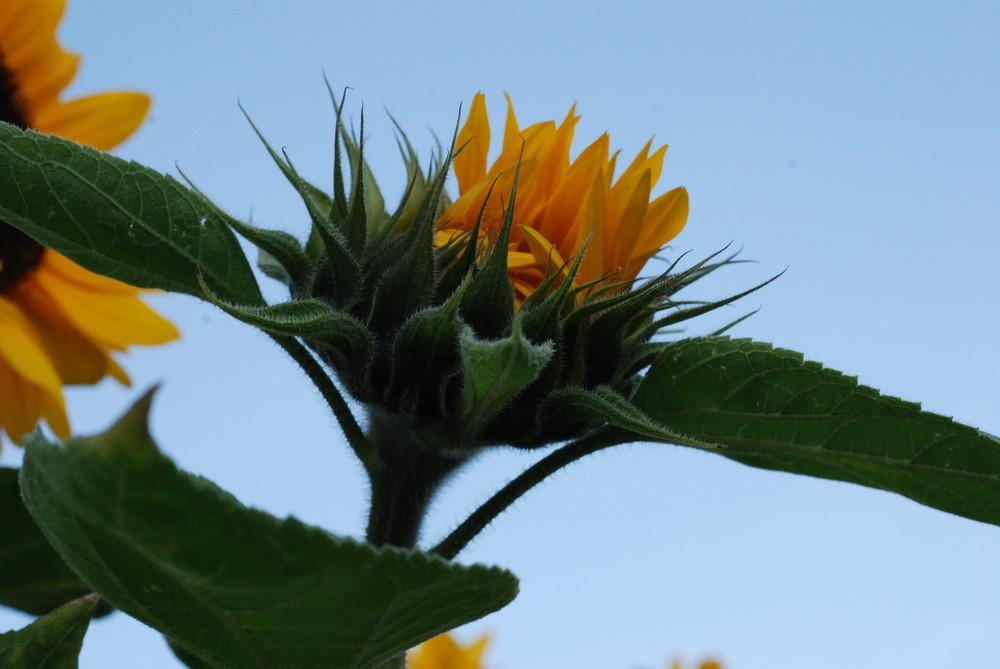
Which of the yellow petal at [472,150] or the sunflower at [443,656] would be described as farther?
the sunflower at [443,656]

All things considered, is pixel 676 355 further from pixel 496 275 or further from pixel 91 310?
pixel 91 310

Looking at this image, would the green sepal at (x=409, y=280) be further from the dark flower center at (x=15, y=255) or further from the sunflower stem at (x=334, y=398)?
the dark flower center at (x=15, y=255)

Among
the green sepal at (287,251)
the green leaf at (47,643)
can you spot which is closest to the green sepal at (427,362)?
the green sepal at (287,251)

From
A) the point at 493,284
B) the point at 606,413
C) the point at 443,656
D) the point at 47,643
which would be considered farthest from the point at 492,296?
the point at 443,656

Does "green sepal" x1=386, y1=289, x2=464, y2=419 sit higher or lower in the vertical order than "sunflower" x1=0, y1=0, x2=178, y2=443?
lower

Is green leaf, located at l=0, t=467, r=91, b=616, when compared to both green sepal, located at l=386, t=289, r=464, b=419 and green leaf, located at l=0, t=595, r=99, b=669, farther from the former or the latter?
green sepal, located at l=386, t=289, r=464, b=419

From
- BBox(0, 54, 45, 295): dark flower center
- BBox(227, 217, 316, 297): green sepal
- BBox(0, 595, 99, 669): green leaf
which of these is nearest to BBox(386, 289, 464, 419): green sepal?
BBox(227, 217, 316, 297): green sepal

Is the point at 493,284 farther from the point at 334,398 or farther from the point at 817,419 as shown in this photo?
the point at 817,419
